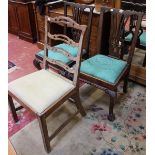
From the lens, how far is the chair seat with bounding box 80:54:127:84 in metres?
1.63

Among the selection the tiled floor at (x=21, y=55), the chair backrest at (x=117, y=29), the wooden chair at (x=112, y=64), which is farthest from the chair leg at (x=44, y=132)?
the tiled floor at (x=21, y=55)

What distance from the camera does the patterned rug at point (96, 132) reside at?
152 cm

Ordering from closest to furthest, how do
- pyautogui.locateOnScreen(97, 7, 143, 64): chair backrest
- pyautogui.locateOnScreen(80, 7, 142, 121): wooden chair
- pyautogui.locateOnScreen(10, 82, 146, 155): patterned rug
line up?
pyautogui.locateOnScreen(10, 82, 146, 155): patterned rug, pyautogui.locateOnScreen(80, 7, 142, 121): wooden chair, pyautogui.locateOnScreen(97, 7, 143, 64): chair backrest

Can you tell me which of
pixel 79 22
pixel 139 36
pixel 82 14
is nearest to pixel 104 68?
pixel 139 36

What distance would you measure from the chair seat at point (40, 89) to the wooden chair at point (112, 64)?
10.4 inches

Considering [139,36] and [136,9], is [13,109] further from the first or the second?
A: [136,9]

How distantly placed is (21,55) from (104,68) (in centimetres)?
184

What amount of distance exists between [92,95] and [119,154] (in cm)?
78

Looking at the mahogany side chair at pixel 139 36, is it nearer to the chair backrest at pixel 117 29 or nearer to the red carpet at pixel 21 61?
the chair backrest at pixel 117 29

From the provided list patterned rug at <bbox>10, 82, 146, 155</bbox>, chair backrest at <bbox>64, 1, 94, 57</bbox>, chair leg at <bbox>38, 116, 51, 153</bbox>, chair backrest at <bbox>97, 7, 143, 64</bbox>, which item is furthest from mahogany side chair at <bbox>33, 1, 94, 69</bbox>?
chair leg at <bbox>38, 116, 51, 153</bbox>

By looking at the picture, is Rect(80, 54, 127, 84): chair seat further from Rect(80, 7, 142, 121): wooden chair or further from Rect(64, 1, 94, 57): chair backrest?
Rect(64, 1, 94, 57): chair backrest

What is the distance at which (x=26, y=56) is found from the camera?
3.04 meters

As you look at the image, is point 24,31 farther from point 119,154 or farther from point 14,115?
point 119,154

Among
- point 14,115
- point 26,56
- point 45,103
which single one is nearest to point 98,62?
point 45,103
